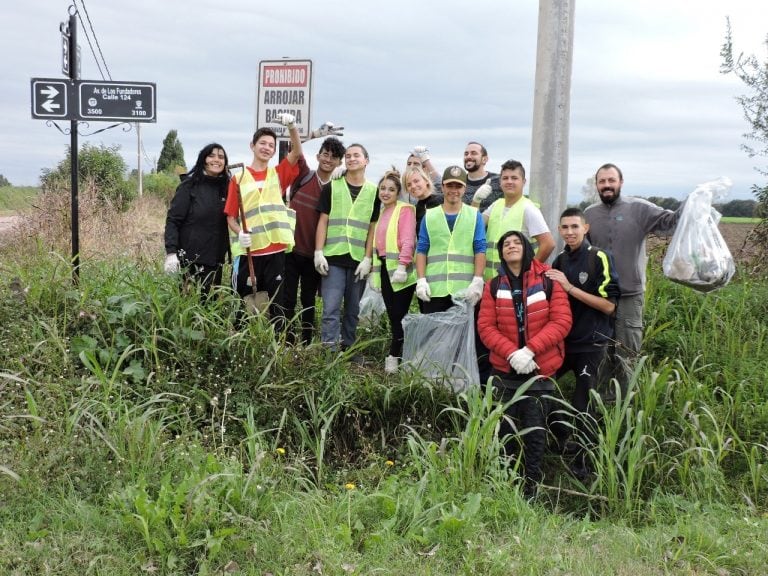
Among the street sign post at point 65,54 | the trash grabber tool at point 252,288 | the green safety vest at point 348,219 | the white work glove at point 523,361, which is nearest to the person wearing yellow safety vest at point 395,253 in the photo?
the green safety vest at point 348,219

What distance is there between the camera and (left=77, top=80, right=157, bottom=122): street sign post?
6.67 metres

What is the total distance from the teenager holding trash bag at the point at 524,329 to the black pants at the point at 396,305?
110 cm

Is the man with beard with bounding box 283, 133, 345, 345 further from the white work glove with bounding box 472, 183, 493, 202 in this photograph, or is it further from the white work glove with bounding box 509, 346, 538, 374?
the white work glove with bounding box 509, 346, 538, 374

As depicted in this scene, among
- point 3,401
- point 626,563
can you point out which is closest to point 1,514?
point 3,401

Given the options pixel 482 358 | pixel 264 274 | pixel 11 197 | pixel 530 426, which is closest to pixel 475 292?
pixel 482 358

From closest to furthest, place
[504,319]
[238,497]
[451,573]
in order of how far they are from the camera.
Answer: [451,573] < [238,497] < [504,319]

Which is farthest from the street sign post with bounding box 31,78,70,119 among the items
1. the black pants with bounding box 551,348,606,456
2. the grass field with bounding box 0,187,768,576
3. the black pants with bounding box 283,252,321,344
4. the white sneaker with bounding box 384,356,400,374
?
the black pants with bounding box 551,348,606,456

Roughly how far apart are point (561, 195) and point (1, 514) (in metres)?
4.51

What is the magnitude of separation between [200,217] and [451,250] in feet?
6.65

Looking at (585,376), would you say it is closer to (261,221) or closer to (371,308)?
(371,308)

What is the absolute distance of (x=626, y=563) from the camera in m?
3.49

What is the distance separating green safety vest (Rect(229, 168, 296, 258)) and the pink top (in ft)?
2.37

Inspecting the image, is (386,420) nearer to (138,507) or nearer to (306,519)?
(306,519)

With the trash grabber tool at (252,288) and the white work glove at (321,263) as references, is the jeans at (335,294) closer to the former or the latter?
the white work glove at (321,263)
